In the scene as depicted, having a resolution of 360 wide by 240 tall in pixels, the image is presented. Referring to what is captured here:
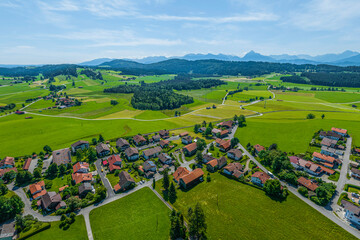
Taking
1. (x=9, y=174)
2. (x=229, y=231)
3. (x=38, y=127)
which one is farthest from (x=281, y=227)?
(x=38, y=127)

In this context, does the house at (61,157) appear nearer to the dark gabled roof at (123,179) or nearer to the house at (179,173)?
the dark gabled roof at (123,179)

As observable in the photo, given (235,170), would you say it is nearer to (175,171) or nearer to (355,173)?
(175,171)

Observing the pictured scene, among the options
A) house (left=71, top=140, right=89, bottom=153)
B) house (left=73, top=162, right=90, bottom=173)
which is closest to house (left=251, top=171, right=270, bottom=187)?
house (left=73, top=162, right=90, bottom=173)

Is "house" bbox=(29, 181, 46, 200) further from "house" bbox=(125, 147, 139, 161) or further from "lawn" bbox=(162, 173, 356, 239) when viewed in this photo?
"lawn" bbox=(162, 173, 356, 239)

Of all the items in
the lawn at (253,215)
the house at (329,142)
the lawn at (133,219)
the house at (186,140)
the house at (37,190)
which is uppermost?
the house at (329,142)

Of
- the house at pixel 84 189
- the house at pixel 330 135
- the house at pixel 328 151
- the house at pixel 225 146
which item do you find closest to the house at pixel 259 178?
the house at pixel 225 146

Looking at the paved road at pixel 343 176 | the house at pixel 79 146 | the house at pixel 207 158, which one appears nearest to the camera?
the paved road at pixel 343 176

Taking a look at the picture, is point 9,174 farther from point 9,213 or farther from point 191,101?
point 191,101
